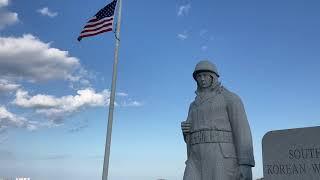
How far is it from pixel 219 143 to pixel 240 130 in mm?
433

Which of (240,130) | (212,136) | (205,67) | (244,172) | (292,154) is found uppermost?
(205,67)

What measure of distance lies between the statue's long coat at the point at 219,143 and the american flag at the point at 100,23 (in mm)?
8104

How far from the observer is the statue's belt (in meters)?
8.85

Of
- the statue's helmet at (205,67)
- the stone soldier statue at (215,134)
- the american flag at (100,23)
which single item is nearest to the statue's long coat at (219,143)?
the stone soldier statue at (215,134)

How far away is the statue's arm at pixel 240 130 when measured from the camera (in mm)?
8688

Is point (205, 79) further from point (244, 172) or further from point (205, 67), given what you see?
point (244, 172)

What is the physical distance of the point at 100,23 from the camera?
55.5ft

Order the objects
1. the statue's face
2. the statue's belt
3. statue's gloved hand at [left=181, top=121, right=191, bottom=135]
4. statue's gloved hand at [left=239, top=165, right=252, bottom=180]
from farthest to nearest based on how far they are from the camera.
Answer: the statue's face < statue's gloved hand at [left=181, top=121, right=191, bottom=135] < the statue's belt < statue's gloved hand at [left=239, top=165, right=252, bottom=180]

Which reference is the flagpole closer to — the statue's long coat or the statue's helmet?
the statue's long coat

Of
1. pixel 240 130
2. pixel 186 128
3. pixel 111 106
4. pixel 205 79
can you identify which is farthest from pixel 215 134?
pixel 111 106

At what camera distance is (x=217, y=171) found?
864 cm

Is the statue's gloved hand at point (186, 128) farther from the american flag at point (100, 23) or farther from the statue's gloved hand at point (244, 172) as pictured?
the american flag at point (100, 23)

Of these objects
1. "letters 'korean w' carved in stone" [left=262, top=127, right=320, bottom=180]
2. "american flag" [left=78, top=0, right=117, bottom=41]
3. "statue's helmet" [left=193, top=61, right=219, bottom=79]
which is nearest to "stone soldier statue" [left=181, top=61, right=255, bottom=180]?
"statue's helmet" [left=193, top=61, right=219, bottom=79]

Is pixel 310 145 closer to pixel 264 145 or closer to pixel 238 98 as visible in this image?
pixel 264 145
